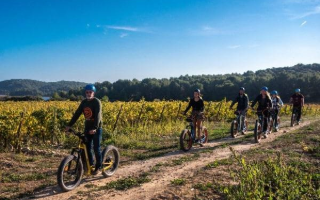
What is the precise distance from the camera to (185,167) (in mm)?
7645

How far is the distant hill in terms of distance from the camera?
249ft

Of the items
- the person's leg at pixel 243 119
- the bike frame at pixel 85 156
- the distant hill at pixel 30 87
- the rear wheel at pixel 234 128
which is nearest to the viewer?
the bike frame at pixel 85 156

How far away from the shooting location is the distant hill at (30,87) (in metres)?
75.8

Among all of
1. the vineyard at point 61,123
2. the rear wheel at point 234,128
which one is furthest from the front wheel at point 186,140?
the rear wheel at point 234,128

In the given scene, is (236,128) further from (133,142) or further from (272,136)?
(133,142)

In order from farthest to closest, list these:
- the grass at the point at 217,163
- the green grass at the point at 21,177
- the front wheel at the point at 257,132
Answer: the front wheel at the point at 257,132 < the grass at the point at 217,163 < the green grass at the point at 21,177

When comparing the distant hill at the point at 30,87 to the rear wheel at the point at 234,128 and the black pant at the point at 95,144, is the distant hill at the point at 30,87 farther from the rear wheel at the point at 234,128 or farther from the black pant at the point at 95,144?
the black pant at the point at 95,144

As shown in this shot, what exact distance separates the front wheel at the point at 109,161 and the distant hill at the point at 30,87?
66.2 m

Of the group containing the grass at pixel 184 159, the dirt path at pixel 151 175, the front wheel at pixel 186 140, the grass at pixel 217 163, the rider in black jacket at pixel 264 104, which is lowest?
the dirt path at pixel 151 175

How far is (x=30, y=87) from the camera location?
9369cm

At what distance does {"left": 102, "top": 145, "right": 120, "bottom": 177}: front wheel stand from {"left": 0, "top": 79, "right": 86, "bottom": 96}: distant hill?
66.2m

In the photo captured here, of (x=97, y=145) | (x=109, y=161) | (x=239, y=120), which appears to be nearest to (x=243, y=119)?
(x=239, y=120)

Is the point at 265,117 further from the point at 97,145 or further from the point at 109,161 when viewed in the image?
the point at 97,145

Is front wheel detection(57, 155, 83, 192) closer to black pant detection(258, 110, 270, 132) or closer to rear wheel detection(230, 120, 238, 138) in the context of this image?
rear wheel detection(230, 120, 238, 138)
